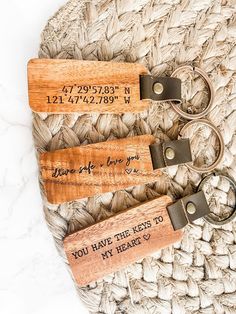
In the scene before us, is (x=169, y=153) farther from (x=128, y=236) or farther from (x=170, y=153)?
(x=128, y=236)

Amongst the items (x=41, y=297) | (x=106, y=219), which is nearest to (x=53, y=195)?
(x=106, y=219)

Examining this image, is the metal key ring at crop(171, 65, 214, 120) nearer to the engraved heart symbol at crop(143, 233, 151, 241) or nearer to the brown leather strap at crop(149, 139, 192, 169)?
the brown leather strap at crop(149, 139, 192, 169)

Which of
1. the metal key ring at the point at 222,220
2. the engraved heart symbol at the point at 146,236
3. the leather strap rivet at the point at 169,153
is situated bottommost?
the engraved heart symbol at the point at 146,236

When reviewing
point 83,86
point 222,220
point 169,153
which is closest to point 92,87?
point 83,86

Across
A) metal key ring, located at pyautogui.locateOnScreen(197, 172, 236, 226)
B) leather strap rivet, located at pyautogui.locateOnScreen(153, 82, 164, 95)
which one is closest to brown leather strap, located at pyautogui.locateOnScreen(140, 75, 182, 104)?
leather strap rivet, located at pyautogui.locateOnScreen(153, 82, 164, 95)

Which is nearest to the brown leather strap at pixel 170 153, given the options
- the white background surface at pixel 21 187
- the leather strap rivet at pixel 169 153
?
the leather strap rivet at pixel 169 153

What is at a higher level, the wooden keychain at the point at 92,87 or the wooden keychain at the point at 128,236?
→ the wooden keychain at the point at 92,87

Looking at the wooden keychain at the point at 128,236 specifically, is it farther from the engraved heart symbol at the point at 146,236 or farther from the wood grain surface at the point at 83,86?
the wood grain surface at the point at 83,86
